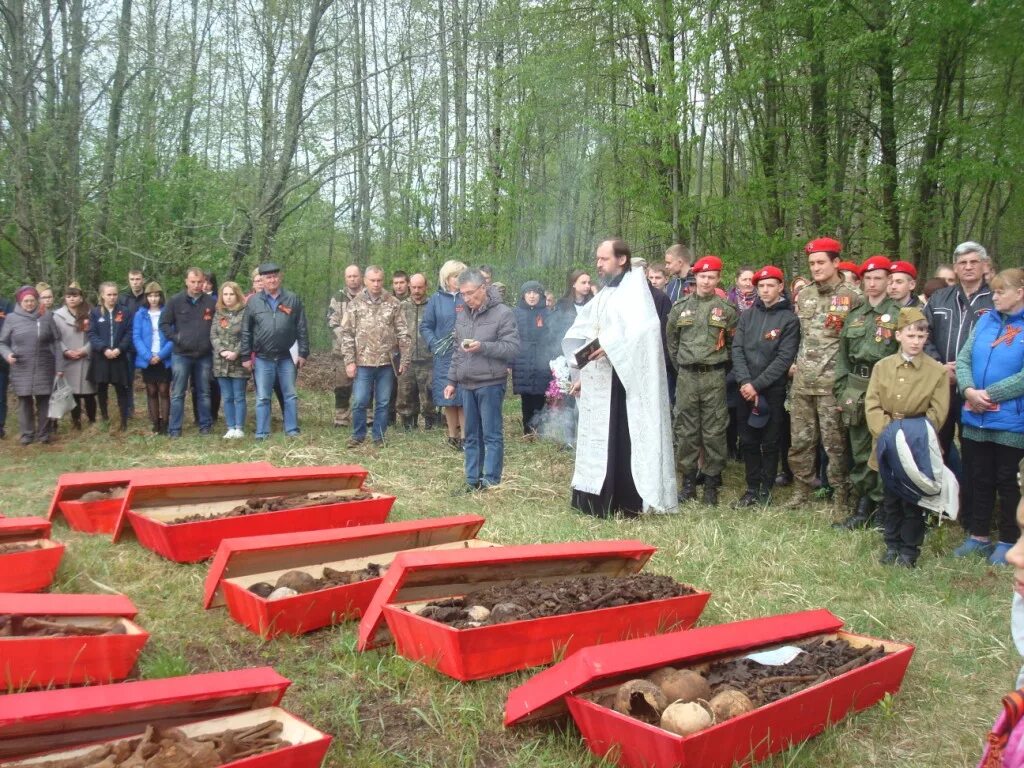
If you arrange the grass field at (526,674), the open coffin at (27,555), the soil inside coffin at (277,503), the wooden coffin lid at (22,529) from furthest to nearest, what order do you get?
the soil inside coffin at (277,503), the wooden coffin lid at (22,529), the open coffin at (27,555), the grass field at (526,674)

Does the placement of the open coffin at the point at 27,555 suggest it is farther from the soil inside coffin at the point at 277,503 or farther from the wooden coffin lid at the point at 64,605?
the wooden coffin lid at the point at 64,605

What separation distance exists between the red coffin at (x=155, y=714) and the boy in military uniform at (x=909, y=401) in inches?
174

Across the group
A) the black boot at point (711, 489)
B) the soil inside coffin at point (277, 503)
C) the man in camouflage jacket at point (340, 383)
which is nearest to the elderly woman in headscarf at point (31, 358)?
the man in camouflage jacket at point (340, 383)

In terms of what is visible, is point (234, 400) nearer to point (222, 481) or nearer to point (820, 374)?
point (222, 481)

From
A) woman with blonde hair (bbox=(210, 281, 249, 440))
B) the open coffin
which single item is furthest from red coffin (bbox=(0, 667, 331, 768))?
woman with blonde hair (bbox=(210, 281, 249, 440))

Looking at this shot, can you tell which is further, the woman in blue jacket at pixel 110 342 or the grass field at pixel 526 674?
the woman in blue jacket at pixel 110 342

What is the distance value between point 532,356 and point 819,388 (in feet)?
14.8

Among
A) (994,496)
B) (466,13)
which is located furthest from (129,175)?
(994,496)

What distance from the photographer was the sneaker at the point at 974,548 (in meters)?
6.28

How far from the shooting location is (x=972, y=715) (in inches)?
152

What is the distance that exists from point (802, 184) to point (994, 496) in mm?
11145

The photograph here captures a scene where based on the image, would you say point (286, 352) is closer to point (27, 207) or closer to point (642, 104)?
point (27, 207)

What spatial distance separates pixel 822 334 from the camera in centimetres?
750

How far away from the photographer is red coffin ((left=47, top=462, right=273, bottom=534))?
22.3 ft
